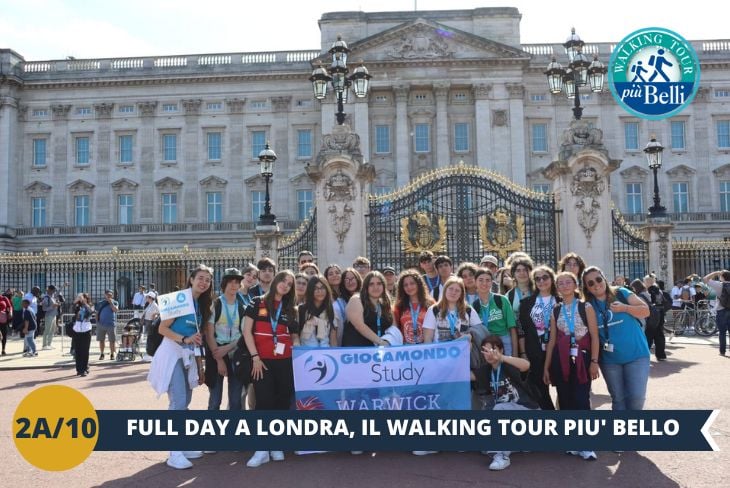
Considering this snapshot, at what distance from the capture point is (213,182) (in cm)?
4750

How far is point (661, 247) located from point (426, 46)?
30.5 metres

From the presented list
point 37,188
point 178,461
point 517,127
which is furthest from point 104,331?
point 37,188

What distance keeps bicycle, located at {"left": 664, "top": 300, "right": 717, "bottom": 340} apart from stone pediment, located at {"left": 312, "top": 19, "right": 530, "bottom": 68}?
93.4ft

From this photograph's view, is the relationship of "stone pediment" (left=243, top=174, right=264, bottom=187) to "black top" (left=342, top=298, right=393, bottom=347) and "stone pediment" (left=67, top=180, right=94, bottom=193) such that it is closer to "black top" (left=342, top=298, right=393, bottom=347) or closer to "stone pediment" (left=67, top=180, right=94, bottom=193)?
"stone pediment" (left=67, top=180, right=94, bottom=193)

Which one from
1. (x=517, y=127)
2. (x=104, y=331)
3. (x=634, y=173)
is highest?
(x=517, y=127)

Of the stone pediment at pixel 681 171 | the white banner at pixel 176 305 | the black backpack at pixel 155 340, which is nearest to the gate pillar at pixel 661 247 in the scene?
the white banner at pixel 176 305

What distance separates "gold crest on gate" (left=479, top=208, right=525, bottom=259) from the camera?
1739cm

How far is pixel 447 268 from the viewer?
8250mm

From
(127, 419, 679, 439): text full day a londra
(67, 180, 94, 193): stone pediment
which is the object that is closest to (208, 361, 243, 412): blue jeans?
(127, 419, 679, 439): text full day a londra

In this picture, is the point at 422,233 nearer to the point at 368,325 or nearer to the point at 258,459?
the point at 368,325

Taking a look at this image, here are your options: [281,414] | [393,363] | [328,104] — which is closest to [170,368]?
[281,414]

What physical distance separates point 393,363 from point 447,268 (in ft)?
6.73

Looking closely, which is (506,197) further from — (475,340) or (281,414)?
(281,414)

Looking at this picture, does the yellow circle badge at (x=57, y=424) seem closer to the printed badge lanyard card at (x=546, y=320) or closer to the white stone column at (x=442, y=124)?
the printed badge lanyard card at (x=546, y=320)
